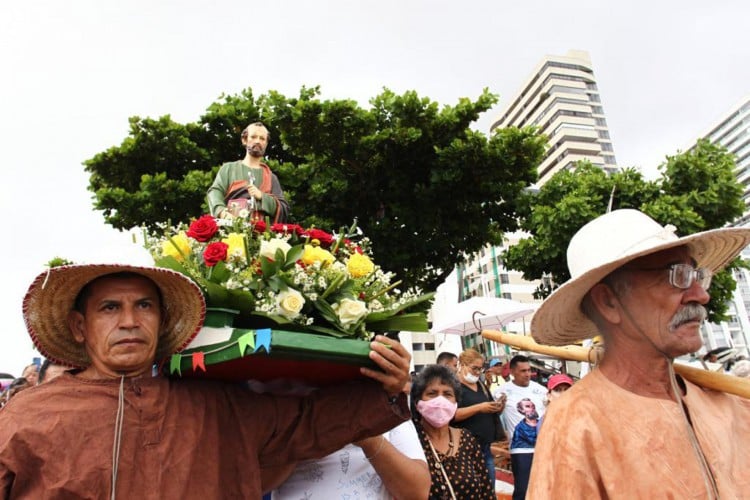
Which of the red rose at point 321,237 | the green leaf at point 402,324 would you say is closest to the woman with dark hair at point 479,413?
the red rose at point 321,237

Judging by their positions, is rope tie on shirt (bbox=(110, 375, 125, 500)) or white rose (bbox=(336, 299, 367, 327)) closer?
rope tie on shirt (bbox=(110, 375, 125, 500))

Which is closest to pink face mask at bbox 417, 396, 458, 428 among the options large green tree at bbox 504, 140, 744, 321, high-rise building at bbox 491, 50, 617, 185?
large green tree at bbox 504, 140, 744, 321

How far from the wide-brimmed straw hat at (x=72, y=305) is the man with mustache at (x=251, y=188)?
5.23ft

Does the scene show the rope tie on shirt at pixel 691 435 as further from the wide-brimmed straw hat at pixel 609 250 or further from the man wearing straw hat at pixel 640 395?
the wide-brimmed straw hat at pixel 609 250

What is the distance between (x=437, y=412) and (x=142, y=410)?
2309mm

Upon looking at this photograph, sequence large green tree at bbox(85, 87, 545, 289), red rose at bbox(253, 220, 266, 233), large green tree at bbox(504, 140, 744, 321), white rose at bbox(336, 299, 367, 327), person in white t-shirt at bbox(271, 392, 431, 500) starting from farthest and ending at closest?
large green tree at bbox(504, 140, 744, 321), large green tree at bbox(85, 87, 545, 289), red rose at bbox(253, 220, 266, 233), person in white t-shirt at bbox(271, 392, 431, 500), white rose at bbox(336, 299, 367, 327)

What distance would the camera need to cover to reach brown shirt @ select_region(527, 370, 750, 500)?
Answer: 1.66m

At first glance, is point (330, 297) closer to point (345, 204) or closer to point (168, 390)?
point (168, 390)

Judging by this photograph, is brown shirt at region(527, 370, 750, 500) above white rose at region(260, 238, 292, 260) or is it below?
below

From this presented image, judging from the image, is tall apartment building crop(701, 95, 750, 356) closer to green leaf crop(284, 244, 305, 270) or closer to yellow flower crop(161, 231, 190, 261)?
green leaf crop(284, 244, 305, 270)

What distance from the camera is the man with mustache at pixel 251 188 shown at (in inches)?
148

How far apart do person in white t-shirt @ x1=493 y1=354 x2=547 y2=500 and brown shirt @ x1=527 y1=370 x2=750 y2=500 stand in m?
4.09

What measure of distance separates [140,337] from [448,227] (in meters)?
11.0

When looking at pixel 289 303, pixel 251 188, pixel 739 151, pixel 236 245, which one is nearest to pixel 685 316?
pixel 289 303
